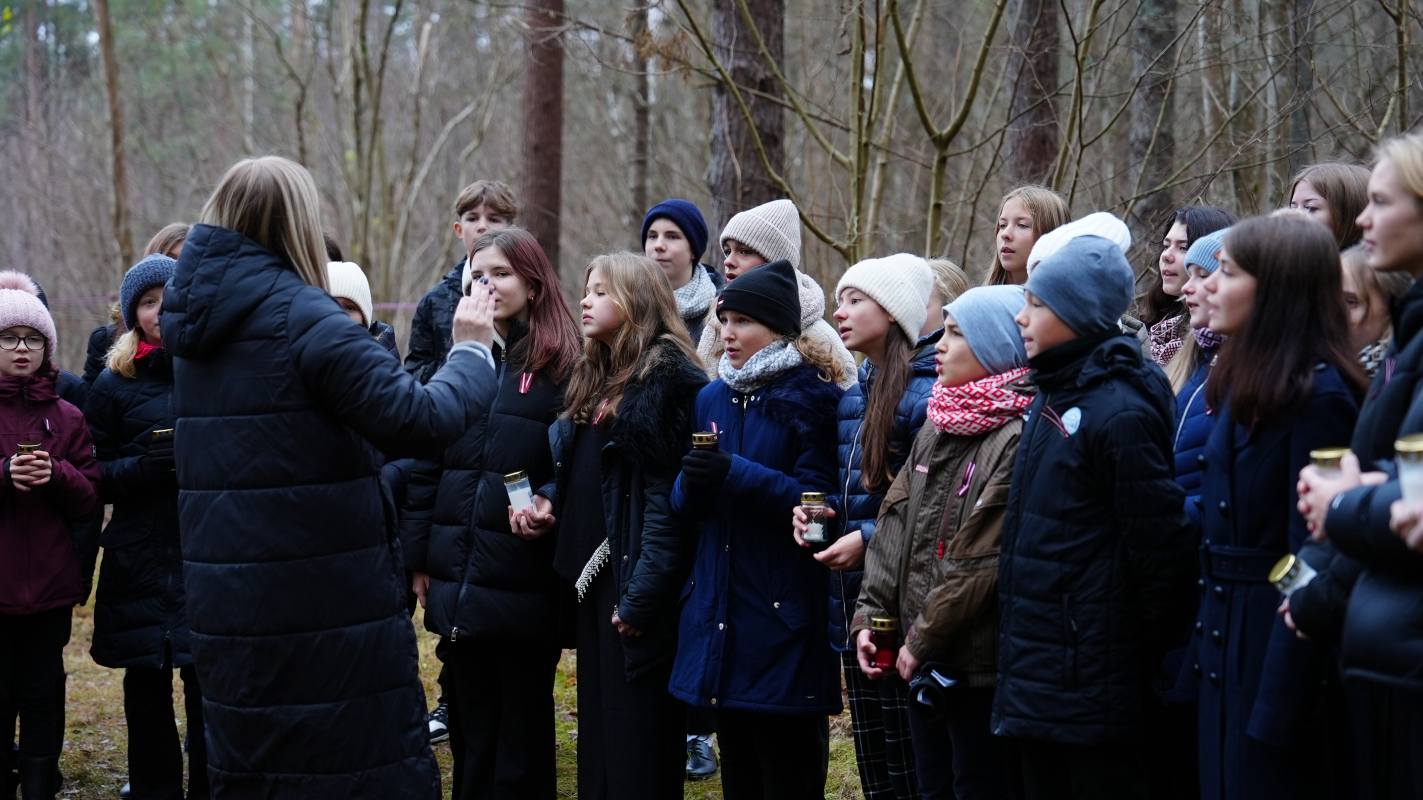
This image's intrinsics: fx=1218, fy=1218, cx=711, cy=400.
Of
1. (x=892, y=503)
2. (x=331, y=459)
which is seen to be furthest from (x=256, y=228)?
(x=892, y=503)

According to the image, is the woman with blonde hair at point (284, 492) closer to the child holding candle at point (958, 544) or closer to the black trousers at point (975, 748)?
the child holding candle at point (958, 544)

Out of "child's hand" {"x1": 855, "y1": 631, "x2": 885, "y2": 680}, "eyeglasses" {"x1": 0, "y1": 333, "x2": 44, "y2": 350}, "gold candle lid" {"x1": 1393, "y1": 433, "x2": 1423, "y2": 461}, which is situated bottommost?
"child's hand" {"x1": 855, "y1": 631, "x2": 885, "y2": 680}

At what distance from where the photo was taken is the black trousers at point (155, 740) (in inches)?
205

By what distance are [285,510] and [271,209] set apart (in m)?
0.86

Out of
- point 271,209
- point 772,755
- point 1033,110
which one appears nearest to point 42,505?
point 271,209

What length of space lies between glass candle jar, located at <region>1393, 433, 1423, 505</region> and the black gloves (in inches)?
82.4

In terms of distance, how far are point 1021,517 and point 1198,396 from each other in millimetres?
828

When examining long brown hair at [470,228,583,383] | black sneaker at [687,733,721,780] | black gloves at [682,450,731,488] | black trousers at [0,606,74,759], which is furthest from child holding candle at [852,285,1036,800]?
black trousers at [0,606,74,759]

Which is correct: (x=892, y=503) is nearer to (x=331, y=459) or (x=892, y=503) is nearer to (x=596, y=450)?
(x=596, y=450)

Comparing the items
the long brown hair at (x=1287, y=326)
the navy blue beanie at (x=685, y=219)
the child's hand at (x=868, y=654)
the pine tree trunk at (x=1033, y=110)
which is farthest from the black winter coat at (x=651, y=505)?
the pine tree trunk at (x=1033, y=110)

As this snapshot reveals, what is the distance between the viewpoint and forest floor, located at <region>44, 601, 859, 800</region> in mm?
5656

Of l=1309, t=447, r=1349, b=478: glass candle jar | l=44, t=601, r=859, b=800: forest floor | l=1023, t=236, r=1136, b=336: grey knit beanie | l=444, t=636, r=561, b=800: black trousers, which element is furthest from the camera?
l=44, t=601, r=859, b=800: forest floor

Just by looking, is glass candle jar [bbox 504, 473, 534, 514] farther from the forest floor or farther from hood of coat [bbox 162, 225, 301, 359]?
→ the forest floor

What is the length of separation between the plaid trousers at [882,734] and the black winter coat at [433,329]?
2.66 meters
